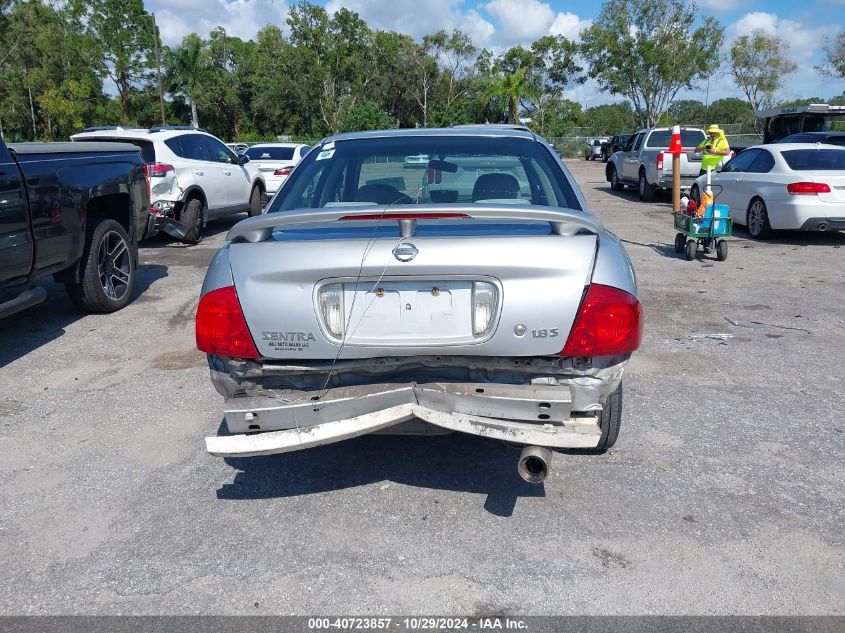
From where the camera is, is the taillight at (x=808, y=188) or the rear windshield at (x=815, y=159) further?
the rear windshield at (x=815, y=159)

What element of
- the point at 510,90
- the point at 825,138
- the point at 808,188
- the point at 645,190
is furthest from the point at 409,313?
the point at 510,90

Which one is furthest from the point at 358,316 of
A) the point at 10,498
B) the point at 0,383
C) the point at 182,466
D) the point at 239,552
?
the point at 0,383

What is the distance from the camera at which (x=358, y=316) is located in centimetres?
306

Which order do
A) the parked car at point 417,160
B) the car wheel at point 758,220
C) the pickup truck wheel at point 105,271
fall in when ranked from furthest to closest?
1. the car wheel at point 758,220
2. the pickup truck wheel at point 105,271
3. the parked car at point 417,160

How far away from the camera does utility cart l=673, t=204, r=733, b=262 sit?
31.0 feet

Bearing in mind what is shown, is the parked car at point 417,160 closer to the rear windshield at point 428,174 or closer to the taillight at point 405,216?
the rear windshield at point 428,174

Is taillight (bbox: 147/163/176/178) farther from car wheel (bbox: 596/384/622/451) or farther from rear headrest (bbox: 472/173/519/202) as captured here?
car wheel (bbox: 596/384/622/451)

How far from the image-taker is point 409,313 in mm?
3049

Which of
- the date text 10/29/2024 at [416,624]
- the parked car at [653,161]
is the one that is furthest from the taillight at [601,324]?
the parked car at [653,161]

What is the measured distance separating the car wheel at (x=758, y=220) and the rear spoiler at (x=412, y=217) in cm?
926

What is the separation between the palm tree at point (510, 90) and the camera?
54.9m

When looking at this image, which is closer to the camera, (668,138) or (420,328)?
(420,328)

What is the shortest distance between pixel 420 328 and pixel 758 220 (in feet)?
33.0

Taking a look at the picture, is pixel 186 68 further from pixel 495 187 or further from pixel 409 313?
pixel 409 313
